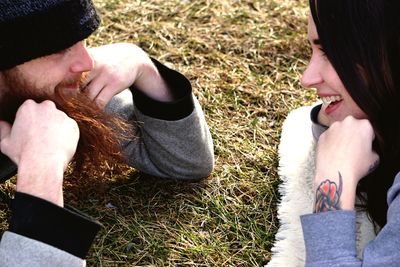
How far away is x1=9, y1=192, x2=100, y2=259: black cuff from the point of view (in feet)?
6.70

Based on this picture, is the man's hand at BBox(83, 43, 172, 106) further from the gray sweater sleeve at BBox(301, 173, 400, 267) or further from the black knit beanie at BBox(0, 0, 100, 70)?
the gray sweater sleeve at BBox(301, 173, 400, 267)

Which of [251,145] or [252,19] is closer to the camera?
[251,145]

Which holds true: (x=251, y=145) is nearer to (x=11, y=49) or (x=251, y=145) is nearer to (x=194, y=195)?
(x=194, y=195)

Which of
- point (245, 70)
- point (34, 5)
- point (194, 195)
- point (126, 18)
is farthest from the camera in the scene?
point (126, 18)

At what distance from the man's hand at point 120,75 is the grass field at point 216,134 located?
44 cm

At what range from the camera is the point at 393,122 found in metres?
2.34

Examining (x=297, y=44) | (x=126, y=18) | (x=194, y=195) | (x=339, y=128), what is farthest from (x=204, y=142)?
(x=126, y=18)

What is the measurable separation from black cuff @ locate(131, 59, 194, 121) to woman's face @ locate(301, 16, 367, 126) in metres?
0.48

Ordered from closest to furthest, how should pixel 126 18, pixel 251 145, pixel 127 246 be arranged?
pixel 127 246 < pixel 251 145 < pixel 126 18

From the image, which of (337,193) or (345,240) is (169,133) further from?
(345,240)

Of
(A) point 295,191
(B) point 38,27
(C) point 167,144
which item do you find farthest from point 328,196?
(B) point 38,27

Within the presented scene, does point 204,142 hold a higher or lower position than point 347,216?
lower

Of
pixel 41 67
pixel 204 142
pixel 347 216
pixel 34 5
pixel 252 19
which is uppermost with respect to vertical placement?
pixel 34 5

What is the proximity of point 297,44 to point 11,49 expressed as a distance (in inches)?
81.7
